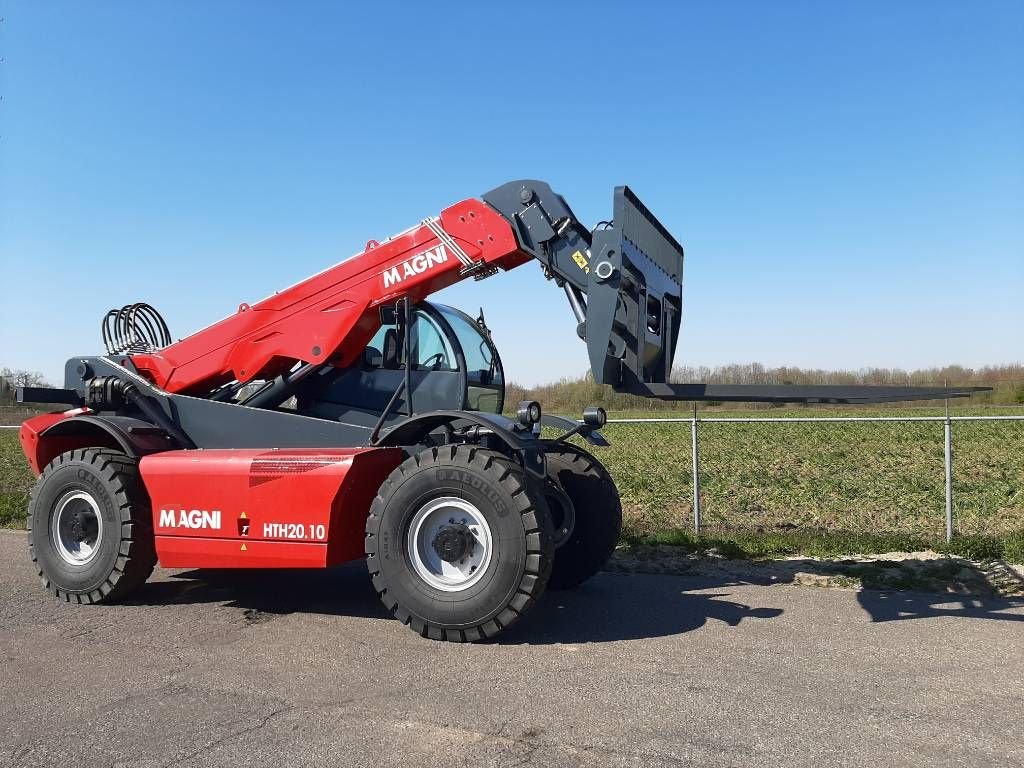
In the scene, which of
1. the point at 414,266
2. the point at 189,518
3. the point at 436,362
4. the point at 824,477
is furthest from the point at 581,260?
the point at 824,477

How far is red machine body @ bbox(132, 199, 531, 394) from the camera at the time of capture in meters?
6.68

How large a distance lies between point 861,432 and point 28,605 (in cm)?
2175

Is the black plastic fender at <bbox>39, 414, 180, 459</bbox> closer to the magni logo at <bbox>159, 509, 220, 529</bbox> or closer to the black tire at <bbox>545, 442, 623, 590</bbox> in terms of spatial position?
the magni logo at <bbox>159, 509, 220, 529</bbox>

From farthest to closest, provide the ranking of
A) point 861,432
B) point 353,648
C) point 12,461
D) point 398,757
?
point 861,432 < point 12,461 < point 353,648 < point 398,757

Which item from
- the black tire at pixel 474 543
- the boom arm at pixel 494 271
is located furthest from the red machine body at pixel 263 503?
the boom arm at pixel 494 271

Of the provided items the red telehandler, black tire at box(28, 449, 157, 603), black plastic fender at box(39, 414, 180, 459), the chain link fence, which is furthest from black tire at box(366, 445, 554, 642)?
the chain link fence

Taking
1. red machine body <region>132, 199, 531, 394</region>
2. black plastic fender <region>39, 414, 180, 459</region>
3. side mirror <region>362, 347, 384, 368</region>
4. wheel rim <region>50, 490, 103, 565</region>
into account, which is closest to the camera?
red machine body <region>132, 199, 531, 394</region>

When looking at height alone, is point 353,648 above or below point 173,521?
below

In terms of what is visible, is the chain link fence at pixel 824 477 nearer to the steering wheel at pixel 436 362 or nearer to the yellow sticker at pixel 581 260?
the steering wheel at pixel 436 362

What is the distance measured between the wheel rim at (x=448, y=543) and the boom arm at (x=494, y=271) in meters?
1.39

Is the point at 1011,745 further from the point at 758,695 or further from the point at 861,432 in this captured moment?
the point at 861,432

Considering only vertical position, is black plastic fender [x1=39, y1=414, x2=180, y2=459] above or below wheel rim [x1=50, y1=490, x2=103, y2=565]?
above

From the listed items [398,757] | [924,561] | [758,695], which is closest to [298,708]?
[398,757]

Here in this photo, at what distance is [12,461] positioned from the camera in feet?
69.0
